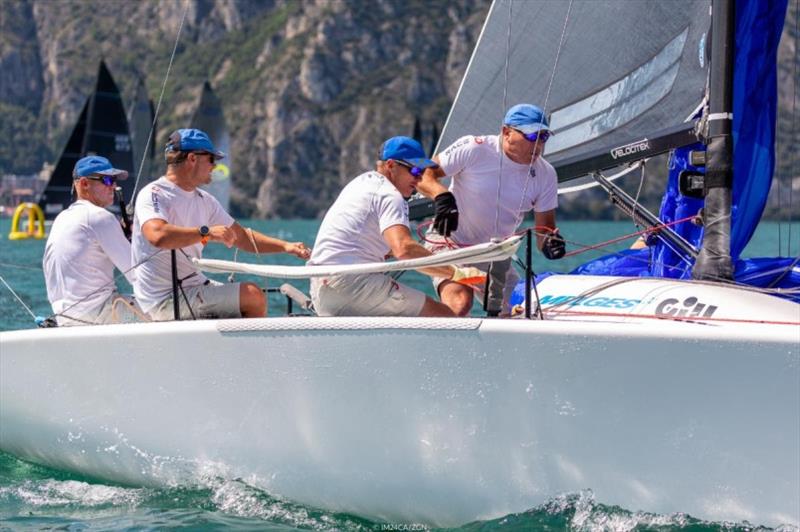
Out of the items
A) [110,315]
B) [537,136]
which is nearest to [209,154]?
[110,315]

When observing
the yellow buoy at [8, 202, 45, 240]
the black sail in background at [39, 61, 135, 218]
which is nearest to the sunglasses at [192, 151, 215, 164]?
the black sail in background at [39, 61, 135, 218]

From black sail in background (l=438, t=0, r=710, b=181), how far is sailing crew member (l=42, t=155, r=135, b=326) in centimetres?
207

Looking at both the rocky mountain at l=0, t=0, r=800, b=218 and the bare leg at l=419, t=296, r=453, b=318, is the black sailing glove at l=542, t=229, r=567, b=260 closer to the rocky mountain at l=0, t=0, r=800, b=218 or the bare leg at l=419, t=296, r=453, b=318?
the bare leg at l=419, t=296, r=453, b=318

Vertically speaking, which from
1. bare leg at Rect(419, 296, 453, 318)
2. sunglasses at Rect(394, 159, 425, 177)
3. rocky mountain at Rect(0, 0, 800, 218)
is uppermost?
rocky mountain at Rect(0, 0, 800, 218)

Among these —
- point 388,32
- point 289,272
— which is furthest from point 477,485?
point 388,32

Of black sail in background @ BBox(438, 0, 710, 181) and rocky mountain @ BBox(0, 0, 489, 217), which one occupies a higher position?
rocky mountain @ BBox(0, 0, 489, 217)

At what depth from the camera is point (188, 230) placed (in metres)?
4.86

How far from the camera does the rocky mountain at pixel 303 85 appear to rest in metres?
116

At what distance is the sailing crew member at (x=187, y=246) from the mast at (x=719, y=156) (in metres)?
1.59

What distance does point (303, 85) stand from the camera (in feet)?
389

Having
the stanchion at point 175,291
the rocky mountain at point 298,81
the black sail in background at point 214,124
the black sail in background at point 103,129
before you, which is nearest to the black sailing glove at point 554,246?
the stanchion at point 175,291

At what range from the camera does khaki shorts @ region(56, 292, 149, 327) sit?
5.55m

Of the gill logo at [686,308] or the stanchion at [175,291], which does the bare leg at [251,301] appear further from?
the gill logo at [686,308]

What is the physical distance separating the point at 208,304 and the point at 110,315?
2.14 ft
